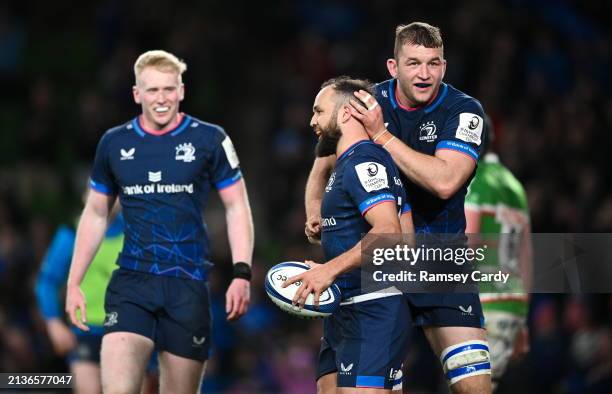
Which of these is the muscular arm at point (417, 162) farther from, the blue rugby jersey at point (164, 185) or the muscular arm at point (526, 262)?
the muscular arm at point (526, 262)

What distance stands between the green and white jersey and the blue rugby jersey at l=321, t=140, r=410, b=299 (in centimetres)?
198

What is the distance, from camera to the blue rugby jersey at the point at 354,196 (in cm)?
562

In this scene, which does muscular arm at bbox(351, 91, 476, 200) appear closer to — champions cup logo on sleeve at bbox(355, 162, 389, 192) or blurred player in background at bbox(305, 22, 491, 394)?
blurred player in background at bbox(305, 22, 491, 394)

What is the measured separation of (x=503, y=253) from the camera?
7809 mm

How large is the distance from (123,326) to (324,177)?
1.43 metres

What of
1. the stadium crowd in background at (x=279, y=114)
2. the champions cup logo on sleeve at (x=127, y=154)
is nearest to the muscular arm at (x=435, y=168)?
the champions cup logo on sleeve at (x=127, y=154)

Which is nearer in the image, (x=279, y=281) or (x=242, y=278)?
(x=279, y=281)

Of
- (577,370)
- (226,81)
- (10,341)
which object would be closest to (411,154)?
(577,370)

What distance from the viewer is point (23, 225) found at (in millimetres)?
13031

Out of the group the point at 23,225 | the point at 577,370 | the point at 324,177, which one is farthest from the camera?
the point at 23,225

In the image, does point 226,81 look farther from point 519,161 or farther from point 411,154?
point 411,154

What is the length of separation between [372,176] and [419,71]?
33.9 inches

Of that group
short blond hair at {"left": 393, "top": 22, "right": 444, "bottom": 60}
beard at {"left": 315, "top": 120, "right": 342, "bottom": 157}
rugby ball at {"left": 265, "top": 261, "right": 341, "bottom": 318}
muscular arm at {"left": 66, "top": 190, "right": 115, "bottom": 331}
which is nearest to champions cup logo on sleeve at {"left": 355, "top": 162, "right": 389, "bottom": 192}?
beard at {"left": 315, "top": 120, "right": 342, "bottom": 157}

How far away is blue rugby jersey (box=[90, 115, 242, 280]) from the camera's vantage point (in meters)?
6.88
